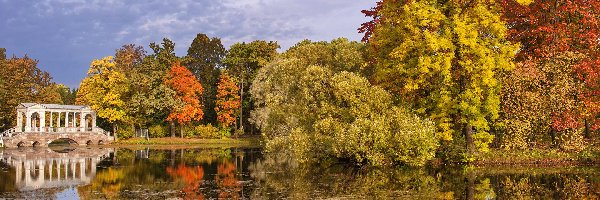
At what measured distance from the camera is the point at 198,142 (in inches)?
2815

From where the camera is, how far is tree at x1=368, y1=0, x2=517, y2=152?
30953 millimetres

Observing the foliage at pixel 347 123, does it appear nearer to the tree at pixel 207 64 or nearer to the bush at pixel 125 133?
the bush at pixel 125 133

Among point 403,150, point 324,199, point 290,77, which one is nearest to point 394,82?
point 403,150

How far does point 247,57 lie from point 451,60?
48.7m

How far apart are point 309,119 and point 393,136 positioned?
6.15m

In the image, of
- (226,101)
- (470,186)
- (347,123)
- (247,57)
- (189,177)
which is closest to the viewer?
(470,186)

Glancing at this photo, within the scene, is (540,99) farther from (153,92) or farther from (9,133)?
(9,133)

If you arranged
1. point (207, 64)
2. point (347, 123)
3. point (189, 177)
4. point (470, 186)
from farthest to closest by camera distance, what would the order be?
1. point (207, 64)
2. point (347, 123)
3. point (189, 177)
4. point (470, 186)

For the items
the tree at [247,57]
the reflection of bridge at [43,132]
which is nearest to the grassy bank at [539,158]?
the tree at [247,57]

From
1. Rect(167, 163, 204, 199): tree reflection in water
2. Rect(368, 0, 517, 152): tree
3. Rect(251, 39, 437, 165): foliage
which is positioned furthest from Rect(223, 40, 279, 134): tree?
Rect(368, 0, 517, 152): tree

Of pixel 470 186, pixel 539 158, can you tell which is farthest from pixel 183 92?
pixel 470 186

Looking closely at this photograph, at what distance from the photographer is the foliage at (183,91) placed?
234 ft

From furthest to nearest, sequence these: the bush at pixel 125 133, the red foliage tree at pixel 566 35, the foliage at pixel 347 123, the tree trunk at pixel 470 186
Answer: the bush at pixel 125 133 → the red foliage tree at pixel 566 35 → the foliage at pixel 347 123 → the tree trunk at pixel 470 186

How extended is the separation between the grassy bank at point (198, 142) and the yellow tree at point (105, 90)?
12.8 feet
